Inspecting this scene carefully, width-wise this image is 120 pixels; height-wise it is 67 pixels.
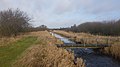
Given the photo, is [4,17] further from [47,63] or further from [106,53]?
[47,63]

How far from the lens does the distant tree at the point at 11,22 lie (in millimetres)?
50688

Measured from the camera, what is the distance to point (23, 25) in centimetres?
5925

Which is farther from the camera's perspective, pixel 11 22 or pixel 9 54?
pixel 11 22

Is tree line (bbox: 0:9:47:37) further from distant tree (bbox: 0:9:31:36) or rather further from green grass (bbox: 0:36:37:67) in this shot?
green grass (bbox: 0:36:37:67)

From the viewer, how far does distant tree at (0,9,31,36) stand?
5069 cm

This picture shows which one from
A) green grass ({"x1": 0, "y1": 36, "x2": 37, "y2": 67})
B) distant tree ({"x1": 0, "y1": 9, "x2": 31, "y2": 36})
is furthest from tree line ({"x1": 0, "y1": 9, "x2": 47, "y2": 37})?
green grass ({"x1": 0, "y1": 36, "x2": 37, "y2": 67})

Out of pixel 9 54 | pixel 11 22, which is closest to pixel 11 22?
pixel 11 22

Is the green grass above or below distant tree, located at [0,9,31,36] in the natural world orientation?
below

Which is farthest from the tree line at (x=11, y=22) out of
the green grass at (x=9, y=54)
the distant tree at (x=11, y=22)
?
the green grass at (x=9, y=54)

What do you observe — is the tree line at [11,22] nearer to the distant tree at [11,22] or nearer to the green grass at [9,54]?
the distant tree at [11,22]

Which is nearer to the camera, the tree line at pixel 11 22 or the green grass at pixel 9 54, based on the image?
the green grass at pixel 9 54

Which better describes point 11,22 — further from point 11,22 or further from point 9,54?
point 9,54

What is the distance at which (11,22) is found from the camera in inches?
2064

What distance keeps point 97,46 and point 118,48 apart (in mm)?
5807
